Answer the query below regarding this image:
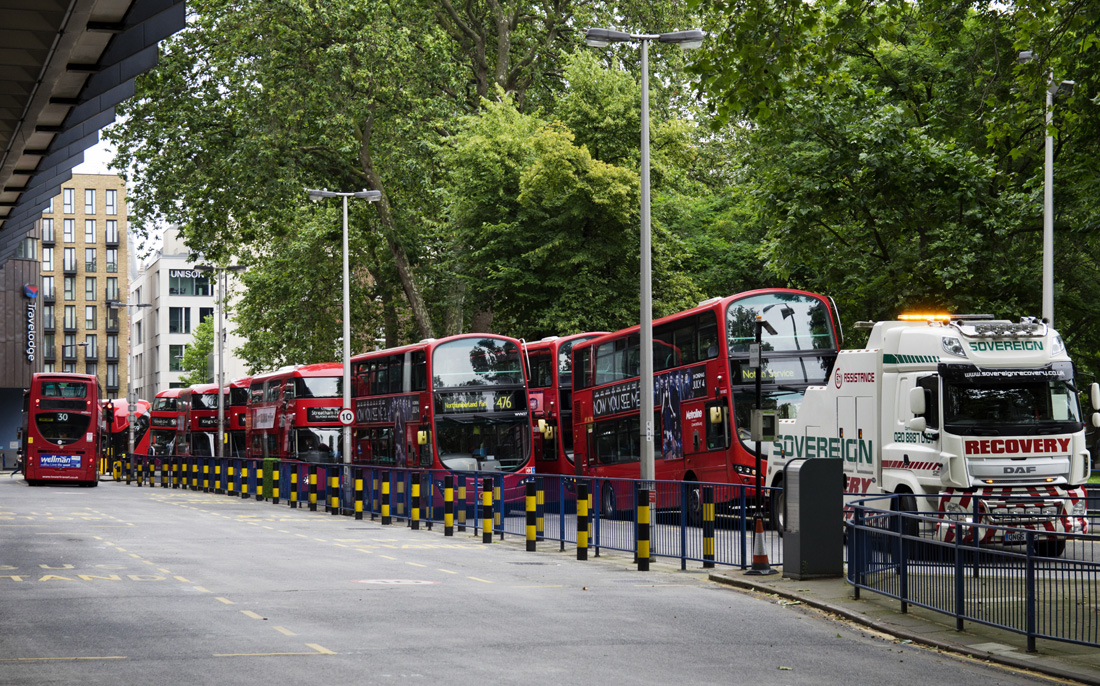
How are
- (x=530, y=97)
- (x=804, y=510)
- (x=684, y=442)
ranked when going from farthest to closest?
1. (x=530, y=97)
2. (x=684, y=442)
3. (x=804, y=510)

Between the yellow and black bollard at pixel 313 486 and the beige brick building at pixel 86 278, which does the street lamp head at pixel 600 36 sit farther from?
the beige brick building at pixel 86 278

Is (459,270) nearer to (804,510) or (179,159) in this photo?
(179,159)

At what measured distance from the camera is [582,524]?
18438mm

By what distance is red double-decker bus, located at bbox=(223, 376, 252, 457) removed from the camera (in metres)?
54.8

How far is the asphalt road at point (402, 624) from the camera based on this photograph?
9.06 m

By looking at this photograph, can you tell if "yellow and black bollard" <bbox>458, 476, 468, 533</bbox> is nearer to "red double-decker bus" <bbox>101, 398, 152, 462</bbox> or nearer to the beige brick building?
"red double-decker bus" <bbox>101, 398, 152, 462</bbox>

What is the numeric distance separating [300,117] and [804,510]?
2833cm

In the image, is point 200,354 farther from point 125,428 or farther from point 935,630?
point 935,630

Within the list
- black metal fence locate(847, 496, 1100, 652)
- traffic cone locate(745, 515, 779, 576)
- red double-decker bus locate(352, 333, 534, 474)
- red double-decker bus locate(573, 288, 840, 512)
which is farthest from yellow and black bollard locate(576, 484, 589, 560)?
red double-decker bus locate(352, 333, 534, 474)

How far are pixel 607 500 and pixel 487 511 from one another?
11.2ft

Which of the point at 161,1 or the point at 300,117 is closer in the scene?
the point at 161,1

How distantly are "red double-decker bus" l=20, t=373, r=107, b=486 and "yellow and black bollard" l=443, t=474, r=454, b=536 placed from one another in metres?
26.8

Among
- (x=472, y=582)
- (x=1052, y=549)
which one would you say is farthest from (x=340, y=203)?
(x=1052, y=549)

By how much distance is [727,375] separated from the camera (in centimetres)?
2422
